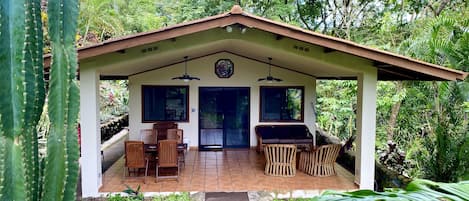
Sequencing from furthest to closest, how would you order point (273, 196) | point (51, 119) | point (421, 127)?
point (421, 127) → point (273, 196) → point (51, 119)

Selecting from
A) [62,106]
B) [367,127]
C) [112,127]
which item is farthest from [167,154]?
[112,127]

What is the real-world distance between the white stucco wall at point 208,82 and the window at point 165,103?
14 centimetres

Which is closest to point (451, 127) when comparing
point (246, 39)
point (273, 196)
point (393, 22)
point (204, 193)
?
point (273, 196)

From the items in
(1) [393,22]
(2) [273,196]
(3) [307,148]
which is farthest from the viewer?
(1) [393,22]

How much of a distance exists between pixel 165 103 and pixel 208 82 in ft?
4.87

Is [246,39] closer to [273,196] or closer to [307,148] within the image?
[273,196]

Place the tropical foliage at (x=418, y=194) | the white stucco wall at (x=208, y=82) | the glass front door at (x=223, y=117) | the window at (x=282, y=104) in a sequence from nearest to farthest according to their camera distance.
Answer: the tropical foliage at (x=418, y=194)
the white stucco wall at (x=208, y=82)
the glass front door at (x=223, y=117)
the window at (x=282, y=104)

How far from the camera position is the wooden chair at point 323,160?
7742mm

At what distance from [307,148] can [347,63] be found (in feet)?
9.48

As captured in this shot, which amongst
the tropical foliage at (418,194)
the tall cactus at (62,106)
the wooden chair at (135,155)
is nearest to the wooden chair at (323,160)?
the wooden chair at (135,155)

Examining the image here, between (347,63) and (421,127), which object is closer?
(347,63)

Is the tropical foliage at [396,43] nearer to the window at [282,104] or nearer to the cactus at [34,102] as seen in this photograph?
the window at [282,104]

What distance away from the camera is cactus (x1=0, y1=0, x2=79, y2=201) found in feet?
6.35

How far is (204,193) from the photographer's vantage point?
260 inches
